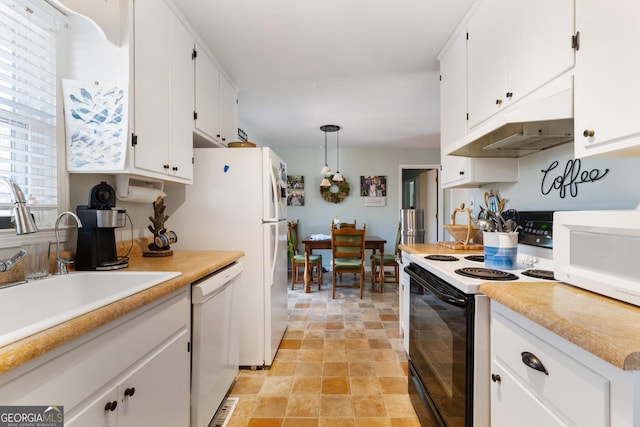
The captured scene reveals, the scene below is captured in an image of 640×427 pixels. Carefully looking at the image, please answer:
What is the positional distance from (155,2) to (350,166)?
4.38 metres

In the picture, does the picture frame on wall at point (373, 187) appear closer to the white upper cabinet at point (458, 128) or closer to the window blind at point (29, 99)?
the white upper cabinet at point (458, 128)

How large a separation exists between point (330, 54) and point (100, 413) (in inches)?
94.8

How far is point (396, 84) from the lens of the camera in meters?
2.84

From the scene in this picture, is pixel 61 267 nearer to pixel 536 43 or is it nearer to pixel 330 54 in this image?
pixel 330 54

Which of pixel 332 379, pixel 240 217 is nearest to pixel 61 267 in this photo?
pixel 240 217

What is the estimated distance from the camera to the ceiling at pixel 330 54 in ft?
5.81

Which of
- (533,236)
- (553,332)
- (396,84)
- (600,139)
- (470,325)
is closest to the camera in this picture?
(553,332)

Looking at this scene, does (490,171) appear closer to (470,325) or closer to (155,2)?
(470,325)

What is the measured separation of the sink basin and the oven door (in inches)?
45.8

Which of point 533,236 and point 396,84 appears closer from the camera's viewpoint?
point 533,236

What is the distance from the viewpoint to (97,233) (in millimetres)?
1372

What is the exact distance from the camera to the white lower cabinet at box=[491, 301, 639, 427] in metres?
0.59

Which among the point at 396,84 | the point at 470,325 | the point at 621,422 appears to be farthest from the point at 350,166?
the point at 621,422

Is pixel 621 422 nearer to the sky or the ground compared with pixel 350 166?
nearer to the ground
